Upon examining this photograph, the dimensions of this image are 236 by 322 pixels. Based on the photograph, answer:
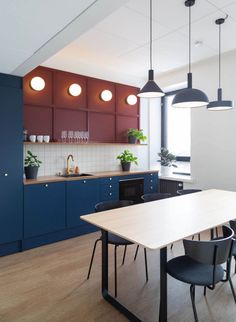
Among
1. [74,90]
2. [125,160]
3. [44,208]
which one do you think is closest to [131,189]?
[125,160]

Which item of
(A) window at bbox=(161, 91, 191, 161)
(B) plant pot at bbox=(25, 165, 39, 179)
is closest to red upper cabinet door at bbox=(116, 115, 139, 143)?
(A) window at bbox=(161, 91, 191, 161)

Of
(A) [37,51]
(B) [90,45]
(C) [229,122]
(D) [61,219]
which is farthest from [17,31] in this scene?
(C) [229,122]

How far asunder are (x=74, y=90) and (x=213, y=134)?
2665mm

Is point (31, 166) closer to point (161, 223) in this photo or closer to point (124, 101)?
point (161, 223)

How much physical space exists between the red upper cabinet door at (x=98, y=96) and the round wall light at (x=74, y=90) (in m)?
0.23

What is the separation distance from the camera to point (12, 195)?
3.19 metres

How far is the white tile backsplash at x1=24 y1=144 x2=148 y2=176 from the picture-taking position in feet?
13.4

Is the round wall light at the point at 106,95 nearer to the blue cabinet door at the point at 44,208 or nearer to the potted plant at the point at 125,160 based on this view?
the potted plant at the point at 125,160

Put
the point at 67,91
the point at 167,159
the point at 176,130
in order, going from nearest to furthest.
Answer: the point at 67,91 → the point at 167,159 → the point at 176,130

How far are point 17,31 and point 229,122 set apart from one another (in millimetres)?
3557

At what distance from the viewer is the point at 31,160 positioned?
12.4 feet

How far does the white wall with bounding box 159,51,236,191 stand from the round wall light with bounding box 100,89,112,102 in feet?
5.32

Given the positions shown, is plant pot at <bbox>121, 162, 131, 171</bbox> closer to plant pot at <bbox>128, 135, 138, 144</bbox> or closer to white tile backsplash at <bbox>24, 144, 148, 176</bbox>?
white tile backsplash at <bbox>24, 144, 148, 176</bbox>

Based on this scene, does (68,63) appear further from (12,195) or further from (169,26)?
(12,195)
